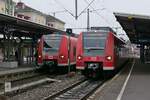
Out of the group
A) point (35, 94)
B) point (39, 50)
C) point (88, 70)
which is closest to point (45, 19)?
point (39, 50)

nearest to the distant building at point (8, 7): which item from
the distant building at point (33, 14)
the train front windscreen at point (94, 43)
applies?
the distant building at point (33, 14)

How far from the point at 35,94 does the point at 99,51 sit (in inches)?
257

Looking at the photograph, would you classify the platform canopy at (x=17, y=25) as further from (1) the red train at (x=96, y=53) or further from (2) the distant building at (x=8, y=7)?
(1) the red train at (x=96, y=53)


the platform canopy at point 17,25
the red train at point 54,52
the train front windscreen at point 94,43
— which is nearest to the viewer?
the train front windscreen at point 94,43

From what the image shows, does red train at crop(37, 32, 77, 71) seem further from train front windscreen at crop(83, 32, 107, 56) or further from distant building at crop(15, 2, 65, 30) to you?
distant building at crop(15, 2, 65, 30)

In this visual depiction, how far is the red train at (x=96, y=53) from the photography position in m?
21.8

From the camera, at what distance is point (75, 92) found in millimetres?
17250

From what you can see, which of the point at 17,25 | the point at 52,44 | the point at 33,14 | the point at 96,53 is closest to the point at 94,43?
the point at 96,53

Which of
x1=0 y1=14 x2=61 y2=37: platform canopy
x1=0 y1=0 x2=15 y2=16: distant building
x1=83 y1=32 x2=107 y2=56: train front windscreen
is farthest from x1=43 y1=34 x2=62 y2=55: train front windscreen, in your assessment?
x1=0 y1=0 x2=15 y2=16: distant building

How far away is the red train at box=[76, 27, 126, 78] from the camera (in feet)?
71.5

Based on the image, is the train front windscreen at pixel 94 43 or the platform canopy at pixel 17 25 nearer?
the train front windscreen at pixel 94 43

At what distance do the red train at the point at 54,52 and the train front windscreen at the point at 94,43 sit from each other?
14.8ft

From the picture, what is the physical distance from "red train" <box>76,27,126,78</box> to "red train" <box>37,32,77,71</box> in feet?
14.3

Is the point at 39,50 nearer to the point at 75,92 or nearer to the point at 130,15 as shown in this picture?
the point at 130,15
